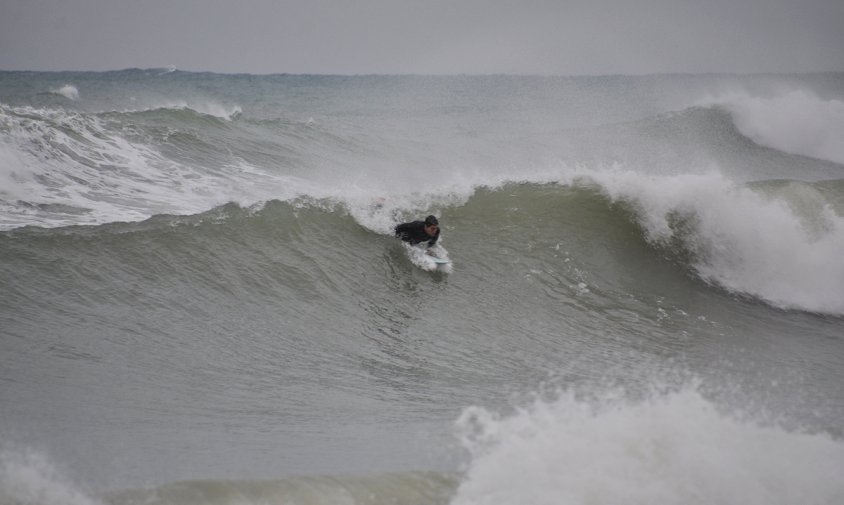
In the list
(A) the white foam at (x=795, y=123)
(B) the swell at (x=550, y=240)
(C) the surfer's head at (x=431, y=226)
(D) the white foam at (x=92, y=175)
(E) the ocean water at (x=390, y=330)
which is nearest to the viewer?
(E) the ocean water at (x=390, y=330)

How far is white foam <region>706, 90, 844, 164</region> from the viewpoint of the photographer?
26.5 metres

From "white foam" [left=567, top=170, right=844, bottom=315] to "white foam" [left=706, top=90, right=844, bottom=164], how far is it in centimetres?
1386

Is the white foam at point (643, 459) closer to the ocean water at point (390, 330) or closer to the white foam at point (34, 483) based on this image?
the ocean water at point (390, 330)

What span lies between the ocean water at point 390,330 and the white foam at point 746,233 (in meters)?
0.05

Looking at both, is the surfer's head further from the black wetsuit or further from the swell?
the swell

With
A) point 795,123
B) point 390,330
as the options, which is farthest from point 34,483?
point 795,123

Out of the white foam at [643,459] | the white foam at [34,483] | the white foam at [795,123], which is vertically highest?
the white foam at [795,123]

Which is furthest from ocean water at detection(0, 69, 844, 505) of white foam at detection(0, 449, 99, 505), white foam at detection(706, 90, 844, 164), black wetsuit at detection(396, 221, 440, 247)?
white foam at detection(706, 90, 844, 164)

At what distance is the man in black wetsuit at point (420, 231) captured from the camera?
1134 cm

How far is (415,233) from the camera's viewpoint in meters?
11.5

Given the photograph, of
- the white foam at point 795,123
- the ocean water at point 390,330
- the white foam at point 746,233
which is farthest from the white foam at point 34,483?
the white foam at point 795,123

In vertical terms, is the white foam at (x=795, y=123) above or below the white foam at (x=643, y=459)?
above

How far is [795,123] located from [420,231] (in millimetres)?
Answer: 22974

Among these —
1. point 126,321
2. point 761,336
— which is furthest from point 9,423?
point 761,336
